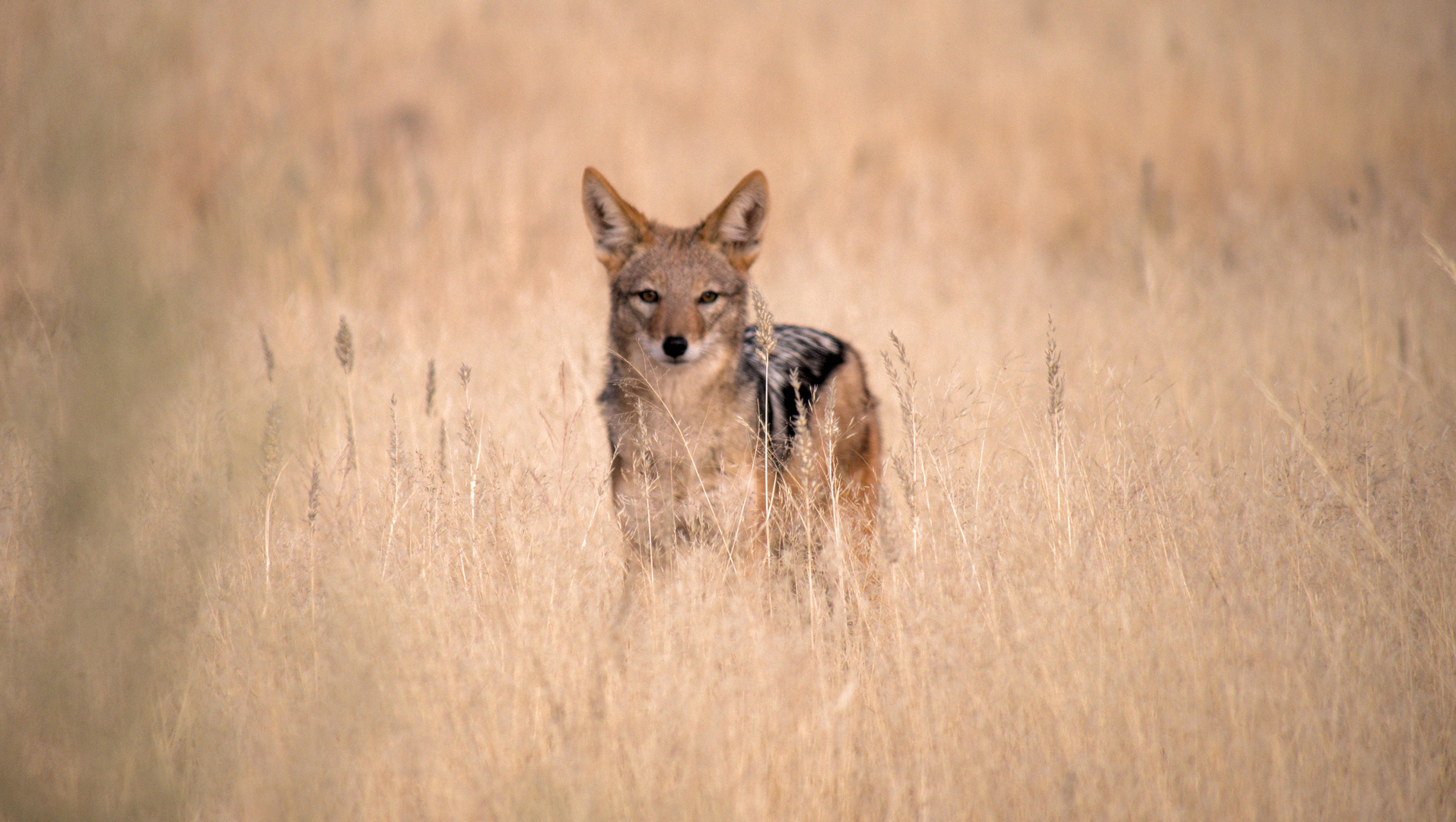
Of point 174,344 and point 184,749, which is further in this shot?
point 184,749

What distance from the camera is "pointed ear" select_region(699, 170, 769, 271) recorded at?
438 centimetres

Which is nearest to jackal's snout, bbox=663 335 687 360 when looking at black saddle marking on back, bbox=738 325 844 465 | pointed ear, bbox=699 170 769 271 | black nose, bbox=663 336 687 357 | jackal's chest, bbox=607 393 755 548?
black nose, bbox=663 336 687 357

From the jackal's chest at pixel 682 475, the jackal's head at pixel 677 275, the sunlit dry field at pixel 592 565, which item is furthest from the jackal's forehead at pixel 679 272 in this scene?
the sunlit dry field at pixel 592 565

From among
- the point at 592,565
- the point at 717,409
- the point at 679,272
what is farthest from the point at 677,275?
the point at 592,565

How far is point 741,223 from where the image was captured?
4516 millimetres

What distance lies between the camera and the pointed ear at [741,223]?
4.38m

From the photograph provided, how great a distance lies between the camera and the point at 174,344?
213cm

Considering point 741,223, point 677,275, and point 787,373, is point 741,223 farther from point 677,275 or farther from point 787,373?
point 787,373

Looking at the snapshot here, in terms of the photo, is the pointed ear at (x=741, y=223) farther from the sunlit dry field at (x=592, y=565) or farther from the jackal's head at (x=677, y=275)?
the sunlit dry field at (x=592, y=565)

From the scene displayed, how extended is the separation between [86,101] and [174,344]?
19.6 inches

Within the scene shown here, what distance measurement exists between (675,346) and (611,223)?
2.92 feet

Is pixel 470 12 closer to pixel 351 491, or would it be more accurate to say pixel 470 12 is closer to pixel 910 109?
pixel 910 109

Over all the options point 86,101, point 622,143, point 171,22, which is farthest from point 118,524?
point 622,143

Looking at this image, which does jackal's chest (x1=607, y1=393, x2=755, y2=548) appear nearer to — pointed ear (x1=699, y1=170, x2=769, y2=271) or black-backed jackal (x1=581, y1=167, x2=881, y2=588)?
black-backed jackal (x1=581, y1=167, x2=881, y2=588)
